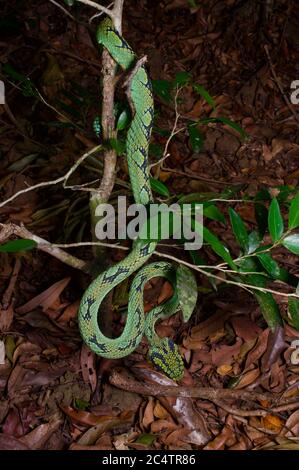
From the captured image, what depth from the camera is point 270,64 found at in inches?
183

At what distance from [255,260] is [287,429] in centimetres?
96

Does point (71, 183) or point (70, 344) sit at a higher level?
point (71, 183)

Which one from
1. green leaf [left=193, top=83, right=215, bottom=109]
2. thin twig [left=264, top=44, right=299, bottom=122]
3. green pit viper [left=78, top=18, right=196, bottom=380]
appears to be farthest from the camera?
thin twig [left=264, top=44, right=299, bottom=122]

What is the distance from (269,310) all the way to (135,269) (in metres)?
0.59

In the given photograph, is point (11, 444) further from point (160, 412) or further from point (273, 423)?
point (273, 423)

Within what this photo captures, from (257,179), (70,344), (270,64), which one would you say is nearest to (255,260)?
(70,344)

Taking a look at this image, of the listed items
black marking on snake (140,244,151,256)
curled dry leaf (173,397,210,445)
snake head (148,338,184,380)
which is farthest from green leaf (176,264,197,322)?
curled dry leaf (173,397,210,445)

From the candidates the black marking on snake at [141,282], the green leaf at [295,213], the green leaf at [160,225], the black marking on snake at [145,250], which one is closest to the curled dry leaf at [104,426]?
the black marking on snake at [141,282]

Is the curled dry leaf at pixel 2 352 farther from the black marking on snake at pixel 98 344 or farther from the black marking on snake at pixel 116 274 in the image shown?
the black marking on snake at pixel 116 274

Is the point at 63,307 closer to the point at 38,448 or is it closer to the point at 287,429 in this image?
the point at 38,448

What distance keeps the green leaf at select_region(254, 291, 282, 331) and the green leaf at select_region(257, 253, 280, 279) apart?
0.11 metres

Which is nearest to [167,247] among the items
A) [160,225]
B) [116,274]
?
[116,274]

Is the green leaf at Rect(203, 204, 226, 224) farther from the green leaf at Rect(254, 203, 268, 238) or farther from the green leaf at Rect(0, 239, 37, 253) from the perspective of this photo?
the green leaf at Rect(0, 239, 37, 253)

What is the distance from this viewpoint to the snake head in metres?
2.29
